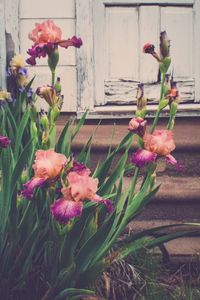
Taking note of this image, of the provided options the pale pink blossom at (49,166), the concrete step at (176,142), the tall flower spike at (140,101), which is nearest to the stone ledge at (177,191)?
the concrete step at (176,142)

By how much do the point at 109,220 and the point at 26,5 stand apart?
232cm

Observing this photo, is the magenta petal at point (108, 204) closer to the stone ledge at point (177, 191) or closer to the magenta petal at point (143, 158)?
the magenta petal at point (143, 158)

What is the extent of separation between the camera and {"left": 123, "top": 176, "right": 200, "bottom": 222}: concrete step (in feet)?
12.0

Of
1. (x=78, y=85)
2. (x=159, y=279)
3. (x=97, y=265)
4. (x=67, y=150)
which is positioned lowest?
(x=159, y=279)

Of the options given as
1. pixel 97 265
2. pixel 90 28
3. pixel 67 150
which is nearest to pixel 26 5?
pixel 90 28

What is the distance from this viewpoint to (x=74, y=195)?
→ 1835 millimetres

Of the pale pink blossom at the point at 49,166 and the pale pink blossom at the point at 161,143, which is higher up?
the pale pink blossom at the point at 161,143

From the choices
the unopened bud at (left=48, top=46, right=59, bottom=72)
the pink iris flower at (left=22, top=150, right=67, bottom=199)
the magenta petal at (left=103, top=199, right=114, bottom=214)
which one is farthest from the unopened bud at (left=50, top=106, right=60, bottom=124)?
the magenta petal at (left=103, top=199, right=114, bottom=214)

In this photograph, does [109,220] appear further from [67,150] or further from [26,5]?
[26,5]

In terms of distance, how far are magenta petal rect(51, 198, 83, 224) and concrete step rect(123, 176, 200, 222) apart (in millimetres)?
1854

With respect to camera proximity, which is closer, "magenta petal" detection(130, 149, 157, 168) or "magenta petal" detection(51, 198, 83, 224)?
"magenta petal" detection(51, 198, 83, 224)

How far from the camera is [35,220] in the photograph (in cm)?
245

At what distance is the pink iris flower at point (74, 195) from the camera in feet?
5.92

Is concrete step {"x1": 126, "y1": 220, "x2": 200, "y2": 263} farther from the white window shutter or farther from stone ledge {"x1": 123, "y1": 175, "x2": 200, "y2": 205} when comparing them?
the white window shutter
